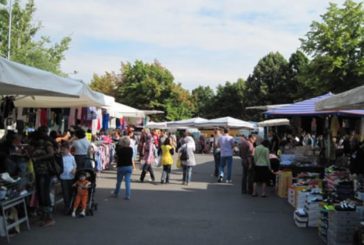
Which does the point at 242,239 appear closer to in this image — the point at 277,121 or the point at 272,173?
the point at 272,173

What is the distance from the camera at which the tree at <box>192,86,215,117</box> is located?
7405cm

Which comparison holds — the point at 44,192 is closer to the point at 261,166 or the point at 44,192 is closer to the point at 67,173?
the point at 67,173

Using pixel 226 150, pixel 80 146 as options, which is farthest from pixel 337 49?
pixel 80 146

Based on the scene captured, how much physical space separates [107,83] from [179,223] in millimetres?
55311

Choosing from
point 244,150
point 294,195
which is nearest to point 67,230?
point 294,195

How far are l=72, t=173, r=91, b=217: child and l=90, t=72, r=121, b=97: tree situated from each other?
5135 cm

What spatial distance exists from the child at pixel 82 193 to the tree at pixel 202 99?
6320 centimetres

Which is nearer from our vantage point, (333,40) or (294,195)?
(294,195)

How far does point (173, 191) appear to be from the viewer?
46.2 feet

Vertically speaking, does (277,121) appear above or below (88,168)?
above

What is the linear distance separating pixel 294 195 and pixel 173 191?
12.2 feet

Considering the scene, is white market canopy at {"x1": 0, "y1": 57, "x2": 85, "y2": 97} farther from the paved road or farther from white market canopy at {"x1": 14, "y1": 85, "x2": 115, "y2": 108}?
white market canopy at {"x1": 14, "y1": 85, "x2": 115, "y2": 108}

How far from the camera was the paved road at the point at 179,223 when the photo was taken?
7.98m

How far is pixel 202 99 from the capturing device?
9138cm
